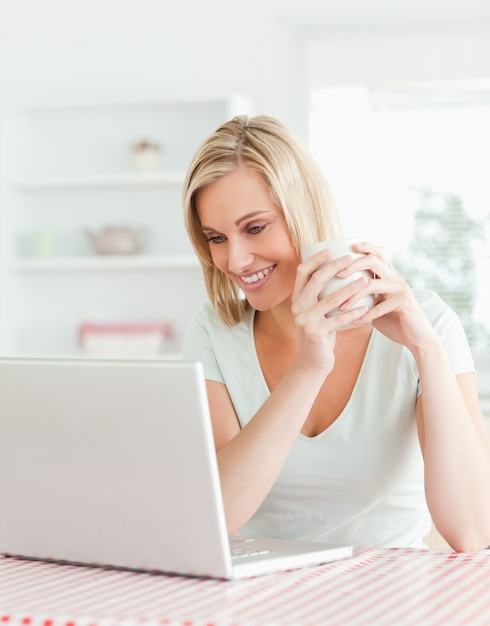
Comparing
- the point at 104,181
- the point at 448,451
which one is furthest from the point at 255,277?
the point at 104,181

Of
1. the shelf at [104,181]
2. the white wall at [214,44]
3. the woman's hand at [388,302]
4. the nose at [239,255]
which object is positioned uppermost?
the white wall at [214,44]

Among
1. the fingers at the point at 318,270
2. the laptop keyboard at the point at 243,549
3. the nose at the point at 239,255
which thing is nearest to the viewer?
the laptop keyboard at the point at 243,549

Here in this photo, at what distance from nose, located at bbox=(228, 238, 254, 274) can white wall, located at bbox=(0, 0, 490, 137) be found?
210 cm

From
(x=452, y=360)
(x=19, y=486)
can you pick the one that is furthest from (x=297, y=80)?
(x=19, y=486)

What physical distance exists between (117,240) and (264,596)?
269 centimetres

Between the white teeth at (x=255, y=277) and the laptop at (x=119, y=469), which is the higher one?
the white teeth at (x=255, y=277)

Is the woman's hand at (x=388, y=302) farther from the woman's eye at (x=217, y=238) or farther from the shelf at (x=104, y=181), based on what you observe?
the shelf at (x=104, y=181)

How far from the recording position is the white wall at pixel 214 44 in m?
3.46

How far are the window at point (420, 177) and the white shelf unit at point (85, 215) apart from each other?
0.47m

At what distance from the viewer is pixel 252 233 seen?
154 centimetres

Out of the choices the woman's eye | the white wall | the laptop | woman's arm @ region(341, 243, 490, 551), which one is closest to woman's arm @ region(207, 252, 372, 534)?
woman's arm @ region(341, 243, 490, 551)

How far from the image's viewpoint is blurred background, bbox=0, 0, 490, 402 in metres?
3.49

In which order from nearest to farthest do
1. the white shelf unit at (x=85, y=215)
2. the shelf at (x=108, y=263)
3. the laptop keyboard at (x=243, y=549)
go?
1. the laptop keyboard at (x=243, y=549)
2. the shelf at (x=108, y=263)
3. the white shelf unit at (x=85, y=215)

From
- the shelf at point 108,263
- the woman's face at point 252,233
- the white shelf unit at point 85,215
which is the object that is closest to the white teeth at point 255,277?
the woman's face at point 252,233
